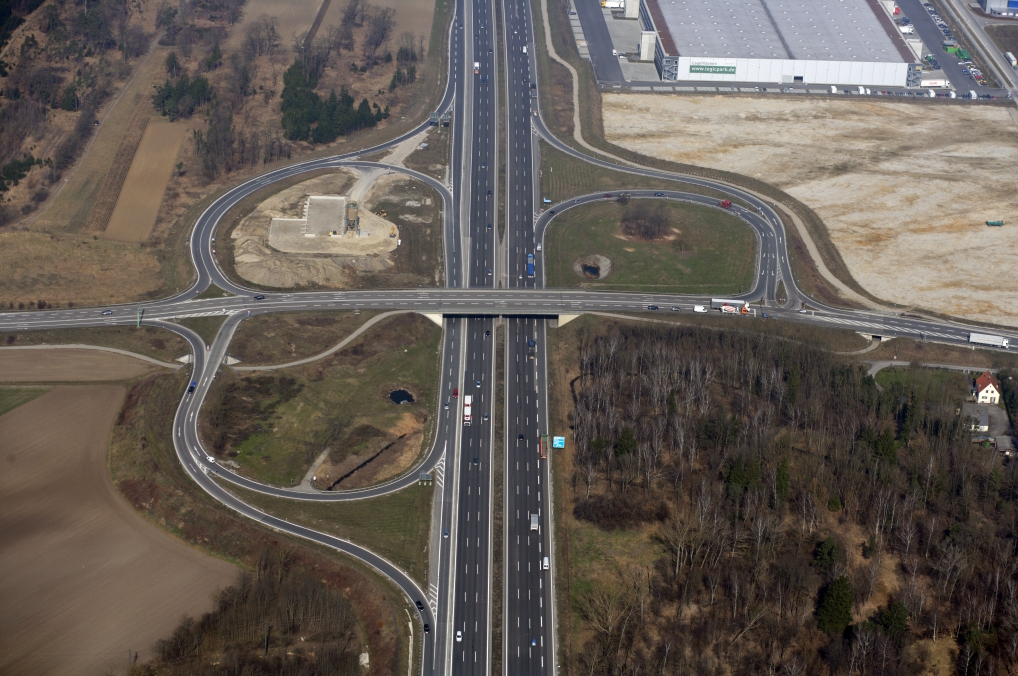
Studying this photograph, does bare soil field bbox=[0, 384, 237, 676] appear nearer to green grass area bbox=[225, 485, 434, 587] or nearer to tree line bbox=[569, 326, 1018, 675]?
green grass area bbox=[225, 485, 434, 587]

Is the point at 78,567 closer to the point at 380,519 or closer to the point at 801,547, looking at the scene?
the point at 380,519

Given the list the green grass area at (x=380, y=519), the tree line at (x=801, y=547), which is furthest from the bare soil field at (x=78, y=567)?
the tree line at (x=801, y=547)

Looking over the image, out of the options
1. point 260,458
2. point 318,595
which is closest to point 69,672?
point 318,595

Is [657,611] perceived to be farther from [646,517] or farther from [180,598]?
[180,598]

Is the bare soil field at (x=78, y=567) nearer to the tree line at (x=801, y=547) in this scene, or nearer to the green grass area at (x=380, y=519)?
the green grass area at (x=380, y=519)

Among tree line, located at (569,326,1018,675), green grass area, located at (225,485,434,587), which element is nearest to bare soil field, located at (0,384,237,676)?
green grass area, located at (225,485,434,587)

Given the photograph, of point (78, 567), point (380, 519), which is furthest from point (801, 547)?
point (78, 567)
